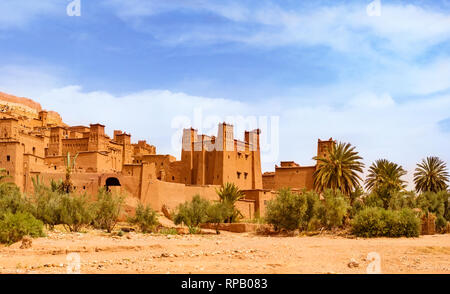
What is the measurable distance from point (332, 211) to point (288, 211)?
7.52ft

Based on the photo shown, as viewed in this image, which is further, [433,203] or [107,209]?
[433,203]

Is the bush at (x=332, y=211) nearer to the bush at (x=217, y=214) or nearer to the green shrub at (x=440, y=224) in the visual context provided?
the green shrub at (x=440, y=224)

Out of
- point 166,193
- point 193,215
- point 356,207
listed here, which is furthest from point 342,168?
point 166,193

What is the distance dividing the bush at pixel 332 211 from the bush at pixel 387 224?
6.56ft

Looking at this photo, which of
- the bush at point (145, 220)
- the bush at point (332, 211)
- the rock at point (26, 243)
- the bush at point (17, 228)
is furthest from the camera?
the bush at point (145, 220)

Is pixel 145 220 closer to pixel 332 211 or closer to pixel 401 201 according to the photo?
pixel 332 211

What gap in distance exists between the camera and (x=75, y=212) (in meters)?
27.7

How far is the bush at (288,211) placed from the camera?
92.2 ft

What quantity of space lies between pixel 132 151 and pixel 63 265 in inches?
1876

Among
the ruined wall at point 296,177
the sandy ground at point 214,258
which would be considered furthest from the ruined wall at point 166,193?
the sandy ground at point 214,258

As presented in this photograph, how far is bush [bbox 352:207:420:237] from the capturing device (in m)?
24.4

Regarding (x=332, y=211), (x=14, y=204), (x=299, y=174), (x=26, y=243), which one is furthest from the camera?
(x=299, y=174)

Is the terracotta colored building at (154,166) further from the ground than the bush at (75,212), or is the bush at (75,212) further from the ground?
the terracotta colored building at (154,166)
